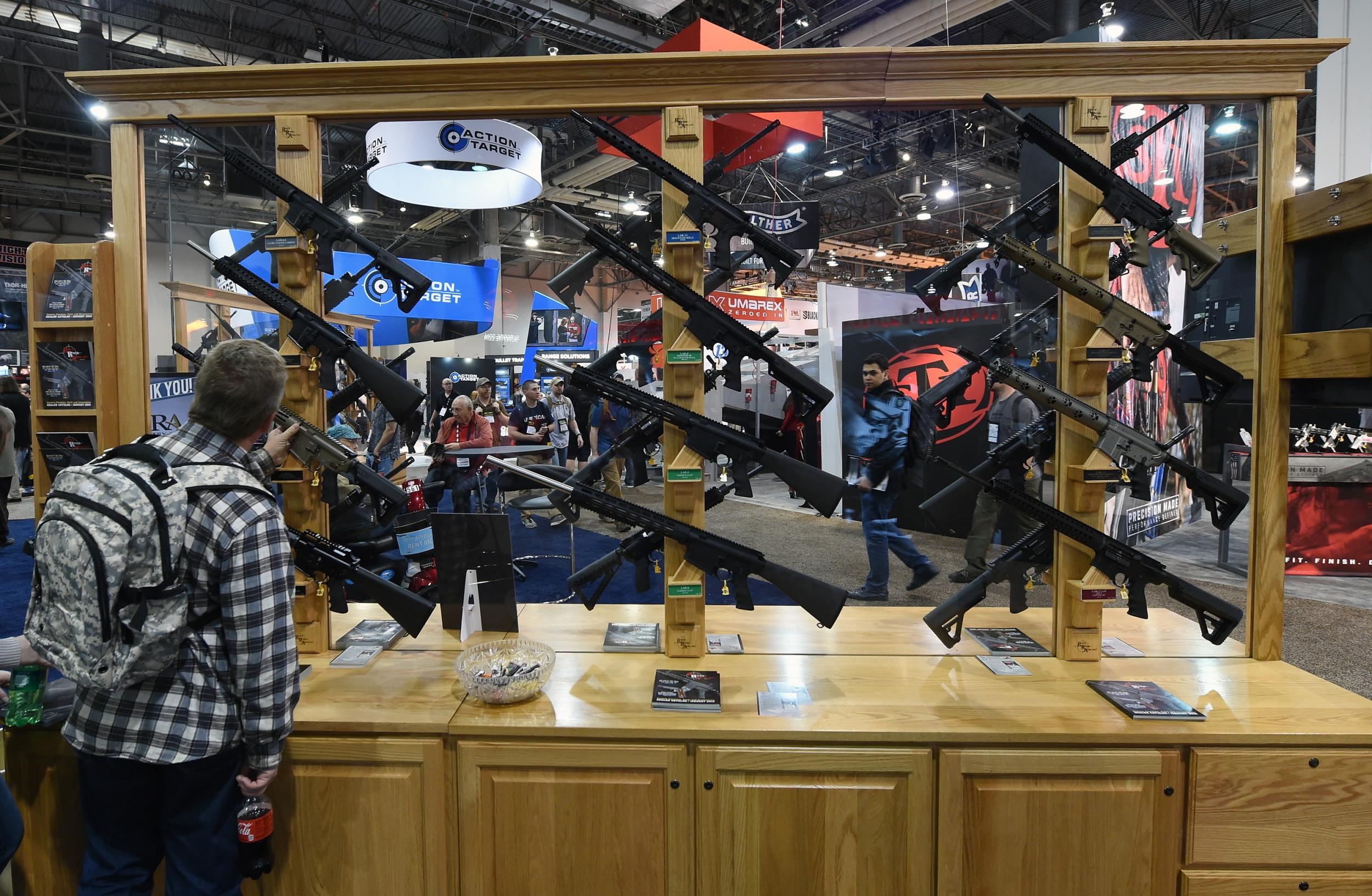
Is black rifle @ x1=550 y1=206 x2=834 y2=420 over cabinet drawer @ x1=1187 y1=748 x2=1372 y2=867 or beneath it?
over

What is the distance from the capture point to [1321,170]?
11.7 ft

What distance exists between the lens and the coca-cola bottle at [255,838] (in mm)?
1471

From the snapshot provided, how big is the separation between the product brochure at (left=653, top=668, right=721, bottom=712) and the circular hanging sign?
8.75 ft

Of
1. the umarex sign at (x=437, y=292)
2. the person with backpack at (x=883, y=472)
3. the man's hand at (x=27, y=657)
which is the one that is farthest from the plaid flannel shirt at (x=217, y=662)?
the umarex sign at (x=437, y=292)

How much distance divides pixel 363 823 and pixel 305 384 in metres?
1.36

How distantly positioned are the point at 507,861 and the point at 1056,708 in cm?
153

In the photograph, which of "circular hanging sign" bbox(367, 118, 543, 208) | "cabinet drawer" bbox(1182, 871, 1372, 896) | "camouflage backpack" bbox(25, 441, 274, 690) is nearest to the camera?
"camouflage backpack" bbox(25, 441, 274, 690)

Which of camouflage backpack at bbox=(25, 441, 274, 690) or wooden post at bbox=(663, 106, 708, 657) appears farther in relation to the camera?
wooden post at bbox=(663, 106, 708, 657)

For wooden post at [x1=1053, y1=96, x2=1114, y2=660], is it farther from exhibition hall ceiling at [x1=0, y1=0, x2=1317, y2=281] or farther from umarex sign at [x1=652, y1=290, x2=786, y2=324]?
umarex sign at [x1=652, y1=290, x2=786, y2=324]

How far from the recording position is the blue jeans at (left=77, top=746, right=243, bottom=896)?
1422mm

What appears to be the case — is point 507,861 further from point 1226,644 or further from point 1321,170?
point 1321,170

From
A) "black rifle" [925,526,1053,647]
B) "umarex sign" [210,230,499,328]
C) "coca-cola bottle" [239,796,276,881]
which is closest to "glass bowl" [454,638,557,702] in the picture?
"coca-cola bottle" [239,796,276,881]

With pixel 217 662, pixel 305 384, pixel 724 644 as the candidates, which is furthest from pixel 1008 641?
pixel 305 384

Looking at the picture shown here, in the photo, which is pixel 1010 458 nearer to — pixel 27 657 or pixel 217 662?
pixel 217 662
